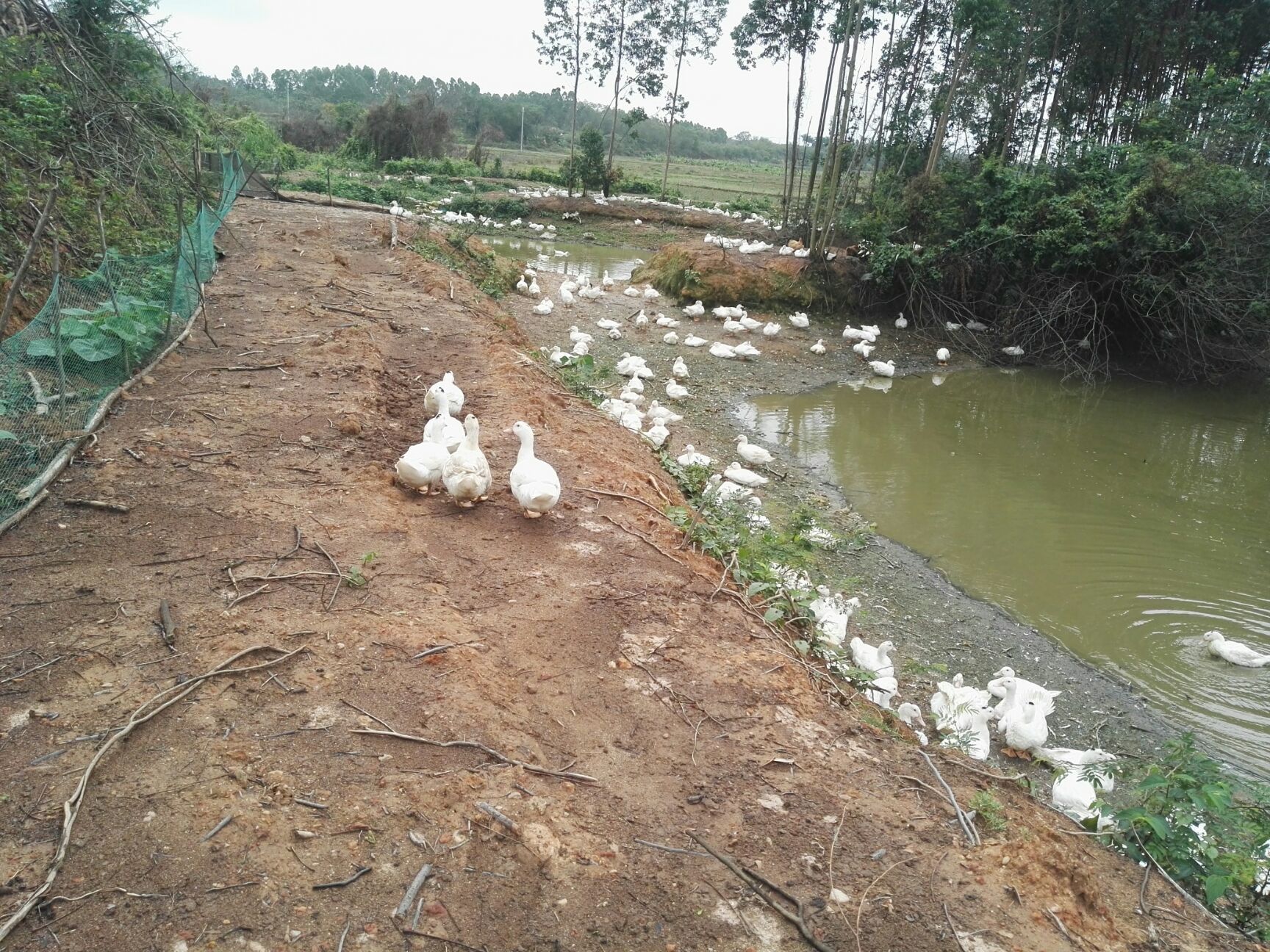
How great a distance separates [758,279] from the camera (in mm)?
16375

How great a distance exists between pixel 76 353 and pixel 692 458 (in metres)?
5.40

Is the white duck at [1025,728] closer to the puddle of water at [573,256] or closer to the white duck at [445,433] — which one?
the white duck at [445,433]

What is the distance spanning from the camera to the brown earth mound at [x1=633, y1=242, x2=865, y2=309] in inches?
639

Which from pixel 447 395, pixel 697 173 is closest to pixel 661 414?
pixel 447 395

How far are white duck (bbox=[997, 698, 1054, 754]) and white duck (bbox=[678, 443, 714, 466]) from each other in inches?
141

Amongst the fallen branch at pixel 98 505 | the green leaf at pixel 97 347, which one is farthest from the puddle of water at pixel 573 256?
the fallen branch at pixel 98 505

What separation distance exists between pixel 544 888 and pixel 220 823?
103 cm

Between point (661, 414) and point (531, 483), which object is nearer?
point (531, 483)

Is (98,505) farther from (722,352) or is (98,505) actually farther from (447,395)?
(722,352)

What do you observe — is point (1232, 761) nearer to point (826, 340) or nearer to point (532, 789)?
point (532, 789)

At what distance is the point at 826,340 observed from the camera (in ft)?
51.1

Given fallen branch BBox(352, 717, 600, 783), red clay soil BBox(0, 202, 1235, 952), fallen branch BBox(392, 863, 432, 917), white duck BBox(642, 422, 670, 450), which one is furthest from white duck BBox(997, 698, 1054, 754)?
fallen branch BBox(392, 863, 432, 917)

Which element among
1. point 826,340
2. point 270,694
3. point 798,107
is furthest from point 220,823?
point 798,107

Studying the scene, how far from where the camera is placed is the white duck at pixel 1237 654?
20.4ft
